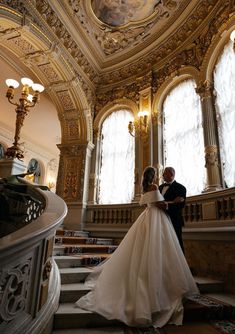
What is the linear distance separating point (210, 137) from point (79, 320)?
3866 millimetres

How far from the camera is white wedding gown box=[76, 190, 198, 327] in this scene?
6.02 ft

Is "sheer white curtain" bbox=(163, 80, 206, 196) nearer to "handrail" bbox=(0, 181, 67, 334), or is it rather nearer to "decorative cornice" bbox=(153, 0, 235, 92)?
"decorative cornice" bbox=(153, 0, 235, 92)

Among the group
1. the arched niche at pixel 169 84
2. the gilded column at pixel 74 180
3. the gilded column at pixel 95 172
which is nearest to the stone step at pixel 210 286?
the gilded column at pixel 74 180

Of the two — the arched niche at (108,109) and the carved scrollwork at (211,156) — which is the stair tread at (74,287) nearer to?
the carved scrollwork at (211,156)

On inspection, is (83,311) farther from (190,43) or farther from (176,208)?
(190,43)

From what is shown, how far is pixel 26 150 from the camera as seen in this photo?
11.6m

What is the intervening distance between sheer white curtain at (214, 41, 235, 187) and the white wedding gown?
246cm

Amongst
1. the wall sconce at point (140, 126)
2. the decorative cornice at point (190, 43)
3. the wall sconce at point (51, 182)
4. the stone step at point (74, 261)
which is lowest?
Answer: the stone step at point (74, 261)

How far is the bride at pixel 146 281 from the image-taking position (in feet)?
6.02

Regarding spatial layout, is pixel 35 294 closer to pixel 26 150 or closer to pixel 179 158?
pixel 179 158

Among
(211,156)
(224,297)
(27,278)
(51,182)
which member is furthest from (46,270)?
(51,182)

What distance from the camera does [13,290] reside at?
53.5 inches

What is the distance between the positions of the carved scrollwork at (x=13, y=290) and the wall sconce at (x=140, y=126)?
4.97 m

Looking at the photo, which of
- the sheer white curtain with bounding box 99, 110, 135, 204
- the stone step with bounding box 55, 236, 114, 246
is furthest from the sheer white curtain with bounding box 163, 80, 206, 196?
the stone step with bounding box 55, 236, 114, 246
